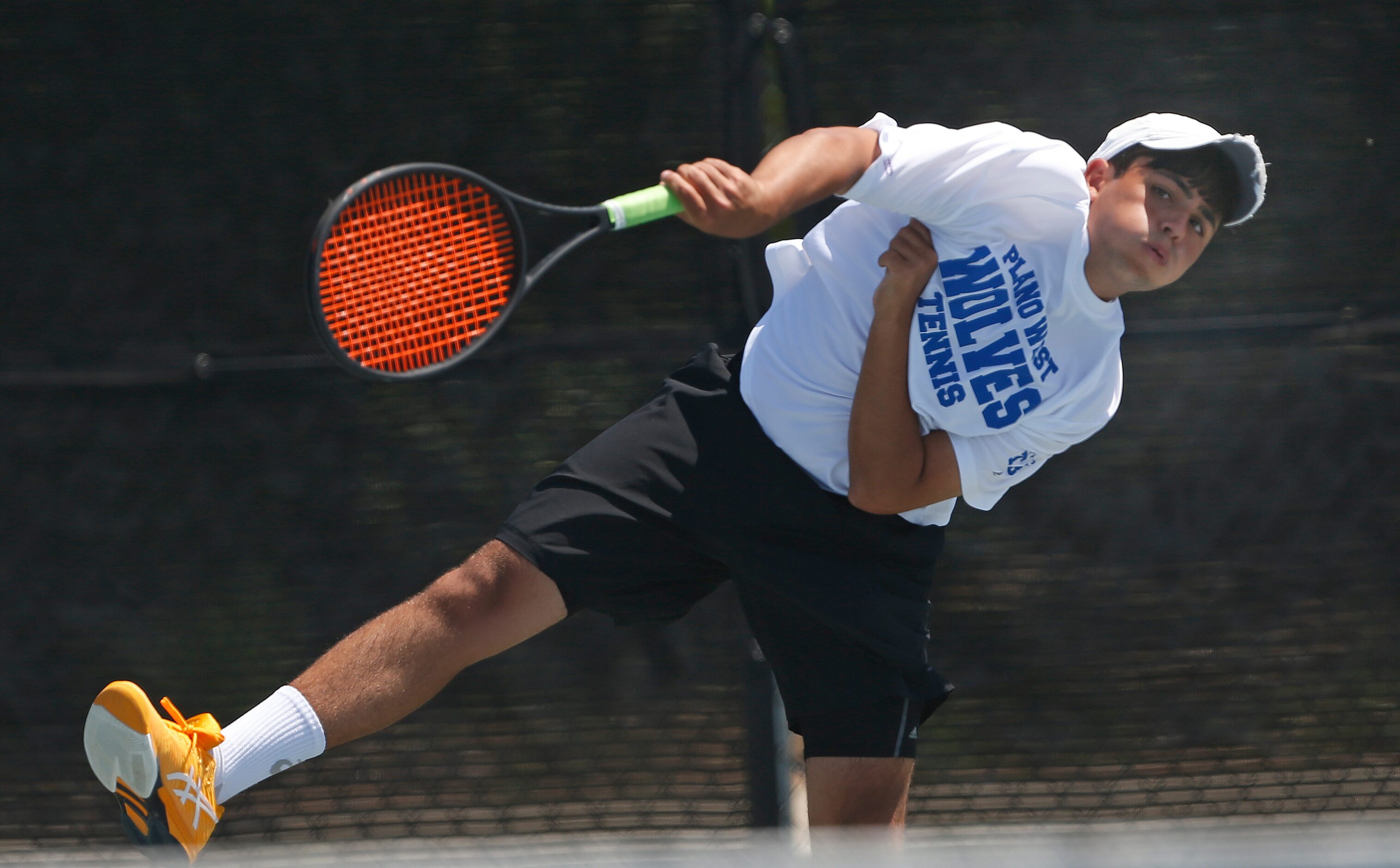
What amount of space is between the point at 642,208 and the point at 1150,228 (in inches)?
28.2

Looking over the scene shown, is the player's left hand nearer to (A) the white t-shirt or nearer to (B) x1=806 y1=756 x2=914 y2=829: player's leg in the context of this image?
(A) the white t-shirt

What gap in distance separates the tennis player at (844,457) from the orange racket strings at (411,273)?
0.30 m

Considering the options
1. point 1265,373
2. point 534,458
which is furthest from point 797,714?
point 1265,373

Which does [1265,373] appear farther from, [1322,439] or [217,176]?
[217,176]

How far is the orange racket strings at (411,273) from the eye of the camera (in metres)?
2.04

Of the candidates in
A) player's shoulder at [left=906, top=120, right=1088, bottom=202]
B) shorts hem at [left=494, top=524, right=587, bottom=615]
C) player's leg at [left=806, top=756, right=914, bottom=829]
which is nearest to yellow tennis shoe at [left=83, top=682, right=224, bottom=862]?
shorts hem at [left=494, top=524, right=587, bottom=615]

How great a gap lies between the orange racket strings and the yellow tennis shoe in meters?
→ 0.63

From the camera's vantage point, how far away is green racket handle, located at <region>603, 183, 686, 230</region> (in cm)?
193

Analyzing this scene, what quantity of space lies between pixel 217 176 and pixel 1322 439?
2202mm

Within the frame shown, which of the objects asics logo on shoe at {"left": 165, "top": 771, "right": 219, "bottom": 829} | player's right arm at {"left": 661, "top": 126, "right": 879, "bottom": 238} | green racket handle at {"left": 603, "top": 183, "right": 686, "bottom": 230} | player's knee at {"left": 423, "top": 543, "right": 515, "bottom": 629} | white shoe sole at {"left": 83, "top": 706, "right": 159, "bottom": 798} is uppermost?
player's right arm at {"left": 661, "top": 126, "right": 879, "bottom": 238}

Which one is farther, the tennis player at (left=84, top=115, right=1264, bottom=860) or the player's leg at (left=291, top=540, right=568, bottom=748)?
the player's leg at (left=291, top=540, right=568, bottom=748)

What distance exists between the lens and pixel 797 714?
2289 millimetres

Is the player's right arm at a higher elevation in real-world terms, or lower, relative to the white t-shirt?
higher

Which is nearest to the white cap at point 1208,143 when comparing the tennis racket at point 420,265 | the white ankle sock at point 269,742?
the tennis racket at point 420,265
